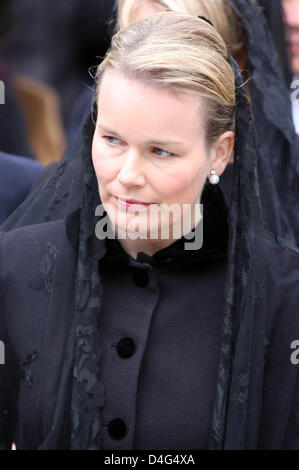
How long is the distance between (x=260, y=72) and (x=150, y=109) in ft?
2.85

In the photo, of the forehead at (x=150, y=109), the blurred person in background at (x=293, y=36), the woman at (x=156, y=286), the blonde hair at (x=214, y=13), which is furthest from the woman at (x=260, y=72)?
the forehead at (x=150, y=109)

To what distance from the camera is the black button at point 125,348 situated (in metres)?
2.06

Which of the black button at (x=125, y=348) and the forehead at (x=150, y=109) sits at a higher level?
the forehead at (x=150, y=109)

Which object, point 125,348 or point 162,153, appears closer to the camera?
point 162,153

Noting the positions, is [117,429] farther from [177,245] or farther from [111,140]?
[111,140]

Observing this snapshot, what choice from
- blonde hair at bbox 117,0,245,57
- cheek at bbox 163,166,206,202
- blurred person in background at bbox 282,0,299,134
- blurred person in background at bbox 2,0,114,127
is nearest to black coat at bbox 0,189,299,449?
cheek at bbox 163,166,206,202

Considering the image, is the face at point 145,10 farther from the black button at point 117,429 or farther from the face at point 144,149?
the black button at point 117,429

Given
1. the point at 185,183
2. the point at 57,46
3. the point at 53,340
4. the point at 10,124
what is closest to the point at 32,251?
the point at 53,340

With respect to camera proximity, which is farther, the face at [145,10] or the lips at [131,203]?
the face at [145,10]

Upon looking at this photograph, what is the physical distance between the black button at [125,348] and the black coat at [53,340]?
5.3 inches

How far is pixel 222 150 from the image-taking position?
6.82ft

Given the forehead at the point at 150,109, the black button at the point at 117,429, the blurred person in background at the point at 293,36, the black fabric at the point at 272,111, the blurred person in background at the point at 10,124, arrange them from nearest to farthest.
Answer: the forehead at the point at 150,109 < the black button at the point at 117,429 < the black fabric at the point at 272,111 < the blurred person in background at the point at 293,36 < the blurred person in background at the point at 10,124

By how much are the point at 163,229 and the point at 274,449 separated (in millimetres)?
615
